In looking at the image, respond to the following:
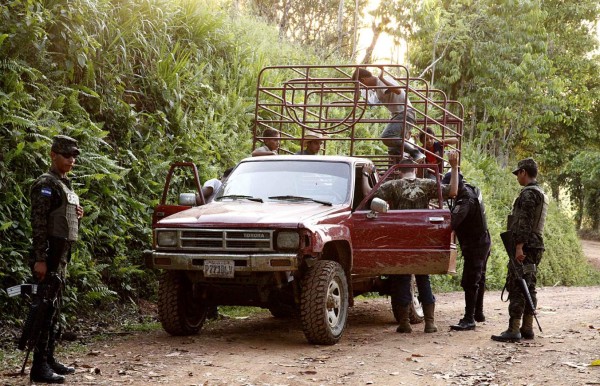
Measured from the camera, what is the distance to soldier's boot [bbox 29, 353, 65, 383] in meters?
7.14

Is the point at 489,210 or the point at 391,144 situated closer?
the point at 391,144

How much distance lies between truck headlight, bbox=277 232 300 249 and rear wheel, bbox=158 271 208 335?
1.39m

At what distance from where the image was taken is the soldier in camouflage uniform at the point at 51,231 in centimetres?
718

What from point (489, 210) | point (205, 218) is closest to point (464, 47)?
point (489, 210)

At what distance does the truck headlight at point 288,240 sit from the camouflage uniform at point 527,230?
2.75m

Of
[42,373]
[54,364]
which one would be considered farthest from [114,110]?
[42,373]

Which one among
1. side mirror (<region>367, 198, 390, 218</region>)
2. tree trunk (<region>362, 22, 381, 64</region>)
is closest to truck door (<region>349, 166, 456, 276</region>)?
side mirror (<region>367, 198, 390, 218</region>)

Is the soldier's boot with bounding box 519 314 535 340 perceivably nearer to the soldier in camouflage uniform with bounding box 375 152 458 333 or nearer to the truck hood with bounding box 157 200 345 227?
the soldier in camouflage uniform with bounding box 375 152 458 333

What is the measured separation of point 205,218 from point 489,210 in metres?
16.7

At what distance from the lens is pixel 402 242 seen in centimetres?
995

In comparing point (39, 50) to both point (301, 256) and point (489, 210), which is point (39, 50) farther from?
point (489, 210)

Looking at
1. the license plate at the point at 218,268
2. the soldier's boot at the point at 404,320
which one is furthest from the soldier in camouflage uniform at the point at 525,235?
the license plate at the point at 218,268

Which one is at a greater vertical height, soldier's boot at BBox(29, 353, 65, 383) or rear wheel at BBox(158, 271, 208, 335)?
rear wheel at BBox(158, 271, 208, 335)

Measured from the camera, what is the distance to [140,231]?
480 inches
